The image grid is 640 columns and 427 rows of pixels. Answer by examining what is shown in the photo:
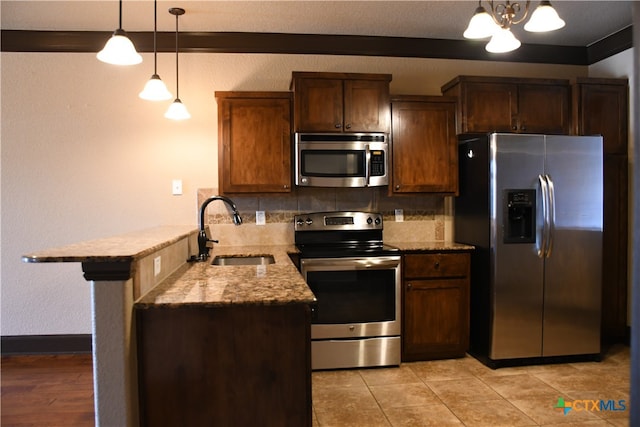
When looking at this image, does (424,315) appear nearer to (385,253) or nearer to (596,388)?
(385,253)

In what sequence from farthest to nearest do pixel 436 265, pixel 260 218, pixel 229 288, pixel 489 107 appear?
1. pixel 260 218
2. pixel 489 107
3. pixel 436 265
4. pixel 229 288

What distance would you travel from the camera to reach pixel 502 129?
3316 millimetres

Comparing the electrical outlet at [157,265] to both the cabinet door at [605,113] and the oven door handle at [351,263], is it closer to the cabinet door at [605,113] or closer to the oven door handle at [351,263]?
the oven door handle at [351,263]

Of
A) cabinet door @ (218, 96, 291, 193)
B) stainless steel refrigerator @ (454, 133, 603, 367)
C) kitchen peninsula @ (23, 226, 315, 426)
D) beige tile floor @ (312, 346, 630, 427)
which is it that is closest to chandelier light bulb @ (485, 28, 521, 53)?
stainless steel refrigerator @ (454, 133, 603, 367)

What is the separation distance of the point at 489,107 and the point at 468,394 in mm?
2041

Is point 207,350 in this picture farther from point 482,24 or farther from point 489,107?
point 489,107

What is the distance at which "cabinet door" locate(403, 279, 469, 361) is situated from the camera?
315 cm

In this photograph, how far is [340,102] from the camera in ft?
10.6

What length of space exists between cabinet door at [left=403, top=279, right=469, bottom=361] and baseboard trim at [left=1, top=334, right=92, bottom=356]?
2.48 metres

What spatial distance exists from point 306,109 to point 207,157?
92 centimetres

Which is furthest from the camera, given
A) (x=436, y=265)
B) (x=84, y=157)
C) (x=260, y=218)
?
(x=260, y=218)

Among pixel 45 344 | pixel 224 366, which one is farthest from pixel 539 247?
pixel 45 344

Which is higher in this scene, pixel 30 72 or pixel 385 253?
pixel 30 72

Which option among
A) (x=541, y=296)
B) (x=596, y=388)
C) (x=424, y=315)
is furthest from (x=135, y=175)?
(x=596, y=388)
